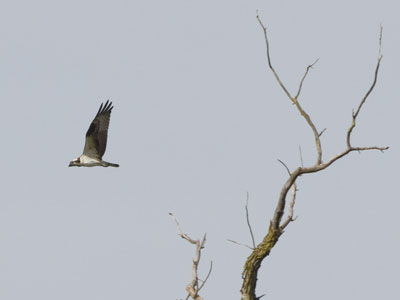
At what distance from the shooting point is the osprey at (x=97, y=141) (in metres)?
21.7

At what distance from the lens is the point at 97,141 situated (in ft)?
72.0

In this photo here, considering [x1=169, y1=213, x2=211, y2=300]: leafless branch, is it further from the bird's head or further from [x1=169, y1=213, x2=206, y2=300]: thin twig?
the bird's head

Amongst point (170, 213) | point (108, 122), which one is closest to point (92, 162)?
point (108, 122)

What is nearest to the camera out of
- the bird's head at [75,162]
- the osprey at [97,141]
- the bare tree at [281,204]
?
the bare tree at [281,204]

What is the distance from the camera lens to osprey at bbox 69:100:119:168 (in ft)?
71.2

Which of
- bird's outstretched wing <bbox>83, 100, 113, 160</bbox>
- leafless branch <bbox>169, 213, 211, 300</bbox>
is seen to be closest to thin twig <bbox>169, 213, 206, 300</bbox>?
leafless branch <bbox>169, 213, 211, 300</bbox>

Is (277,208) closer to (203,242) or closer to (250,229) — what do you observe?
(250,229)

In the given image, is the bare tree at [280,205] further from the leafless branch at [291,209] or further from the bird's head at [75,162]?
the bird's head at [75,162]

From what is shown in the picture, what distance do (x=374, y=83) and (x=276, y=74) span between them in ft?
3.07

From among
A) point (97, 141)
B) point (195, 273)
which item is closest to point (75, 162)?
point (97, 141)

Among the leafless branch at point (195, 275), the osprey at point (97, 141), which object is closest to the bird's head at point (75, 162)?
the osprey at point (97, 141)

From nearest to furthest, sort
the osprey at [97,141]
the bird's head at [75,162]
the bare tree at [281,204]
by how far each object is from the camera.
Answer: the bare tree at [281,204], the osprey at [97,141], the bird's head at [75,162]

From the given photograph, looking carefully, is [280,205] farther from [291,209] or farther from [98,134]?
[98,134]

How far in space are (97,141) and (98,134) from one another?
0.18 m
